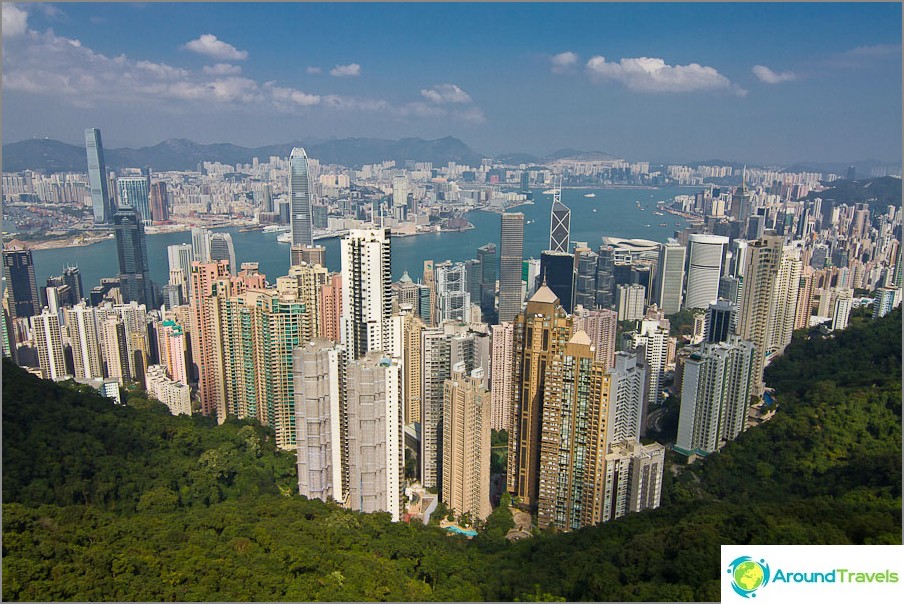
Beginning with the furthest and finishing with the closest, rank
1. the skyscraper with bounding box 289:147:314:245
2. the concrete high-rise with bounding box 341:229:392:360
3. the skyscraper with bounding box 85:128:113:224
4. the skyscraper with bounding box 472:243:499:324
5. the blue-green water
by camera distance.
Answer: the skyscraper with bounding box 289:147:314:245
the skyscraper with bounding box 472:243:499:324
the blue-green water
the skyscraper with bounding box 85:128:113:224
the concrete high-rise with bounding box 341:229:392:360

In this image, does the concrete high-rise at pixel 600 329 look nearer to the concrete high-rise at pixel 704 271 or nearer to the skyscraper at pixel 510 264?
the skyscraper at pixel 510 264

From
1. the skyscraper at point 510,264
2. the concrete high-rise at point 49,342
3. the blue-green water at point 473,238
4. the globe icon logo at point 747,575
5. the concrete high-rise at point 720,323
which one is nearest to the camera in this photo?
the globe icon logo at point 747,575

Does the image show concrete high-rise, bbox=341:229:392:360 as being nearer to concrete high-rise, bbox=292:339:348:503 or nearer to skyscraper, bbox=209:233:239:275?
concrete high-rise, bbox=292:339:348:503

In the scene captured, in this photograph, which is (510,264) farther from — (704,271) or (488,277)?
(704,271)

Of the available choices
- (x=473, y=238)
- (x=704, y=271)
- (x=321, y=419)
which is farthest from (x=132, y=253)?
(x=704, y=271)

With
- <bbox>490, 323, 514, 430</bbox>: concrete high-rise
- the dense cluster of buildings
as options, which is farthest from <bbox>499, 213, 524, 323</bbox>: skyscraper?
<bbox>490, 323, 514, 430</bbox>: concrete high-rise

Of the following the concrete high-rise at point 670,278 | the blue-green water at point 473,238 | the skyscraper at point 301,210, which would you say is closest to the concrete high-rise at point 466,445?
the blue-green water at point 473,238

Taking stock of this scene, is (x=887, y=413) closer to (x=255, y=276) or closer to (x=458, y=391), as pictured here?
(x=458, y=391)
